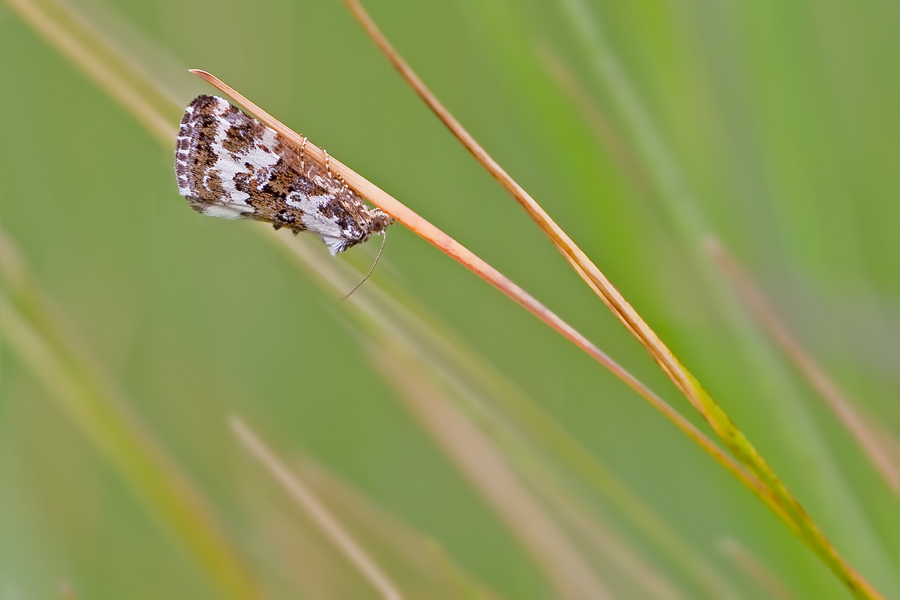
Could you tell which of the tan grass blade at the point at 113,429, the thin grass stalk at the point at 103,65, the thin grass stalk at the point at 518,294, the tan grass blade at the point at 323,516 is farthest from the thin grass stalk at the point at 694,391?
the tan grass blade at the point at 113,429

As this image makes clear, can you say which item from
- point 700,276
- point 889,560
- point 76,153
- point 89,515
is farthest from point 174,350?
point 889,560

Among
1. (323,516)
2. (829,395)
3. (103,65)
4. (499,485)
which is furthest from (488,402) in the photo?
(103,65)

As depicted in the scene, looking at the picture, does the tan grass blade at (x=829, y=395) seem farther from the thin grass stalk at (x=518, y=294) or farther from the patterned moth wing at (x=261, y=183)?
the patterned moth wing at (x=261, y=183)

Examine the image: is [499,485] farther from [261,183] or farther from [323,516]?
[261,183]

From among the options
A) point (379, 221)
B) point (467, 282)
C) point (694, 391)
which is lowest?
point (694, 391)

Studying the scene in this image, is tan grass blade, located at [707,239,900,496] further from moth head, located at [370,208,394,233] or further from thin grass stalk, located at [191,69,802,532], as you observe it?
moth head, located at [370,208,394,233]
